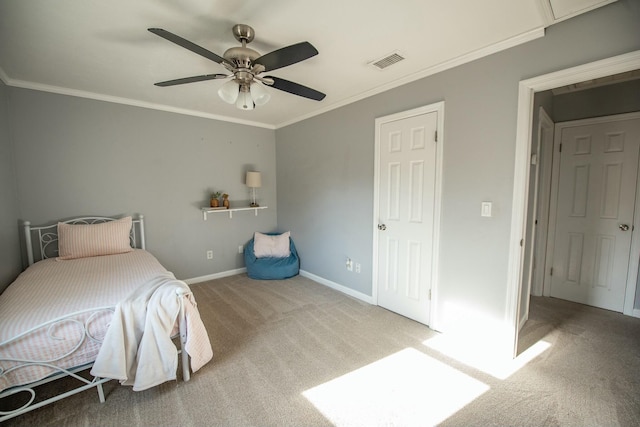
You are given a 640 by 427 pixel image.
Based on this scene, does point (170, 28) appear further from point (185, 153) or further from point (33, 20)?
point (185, 153)

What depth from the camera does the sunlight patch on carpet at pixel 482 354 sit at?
2021 mm

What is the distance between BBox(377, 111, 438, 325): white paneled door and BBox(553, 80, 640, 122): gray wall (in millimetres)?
1918

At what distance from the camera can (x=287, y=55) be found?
1.58 m

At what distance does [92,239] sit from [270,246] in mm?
2137

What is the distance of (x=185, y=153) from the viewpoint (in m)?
3.73

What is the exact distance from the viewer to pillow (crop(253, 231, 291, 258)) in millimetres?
4191

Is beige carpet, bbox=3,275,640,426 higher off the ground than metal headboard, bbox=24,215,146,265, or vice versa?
metal headboard, bbox=24,215,146,265

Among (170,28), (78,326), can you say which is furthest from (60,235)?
(170,28)

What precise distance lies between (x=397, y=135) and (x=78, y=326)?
114 inches

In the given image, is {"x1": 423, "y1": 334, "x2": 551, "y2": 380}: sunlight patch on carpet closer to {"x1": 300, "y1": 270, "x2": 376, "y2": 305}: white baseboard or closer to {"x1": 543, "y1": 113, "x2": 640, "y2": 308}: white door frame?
{"x1": 300, "y1": 270, "x2": 376, "y2": 305}: white baseboard

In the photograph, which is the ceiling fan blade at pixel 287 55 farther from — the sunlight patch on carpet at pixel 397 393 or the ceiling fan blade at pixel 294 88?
the sunlight patch on carpet at pixel 397 393

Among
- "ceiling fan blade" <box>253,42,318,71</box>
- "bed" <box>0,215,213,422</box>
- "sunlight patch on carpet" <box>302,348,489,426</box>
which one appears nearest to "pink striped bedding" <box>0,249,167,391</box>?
"bed" <box>0,215,213,422</box>

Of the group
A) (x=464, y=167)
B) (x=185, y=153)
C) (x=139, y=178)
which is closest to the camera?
(x=464, y=167)

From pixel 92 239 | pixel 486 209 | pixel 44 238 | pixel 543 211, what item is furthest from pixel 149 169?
pixel 543 211
